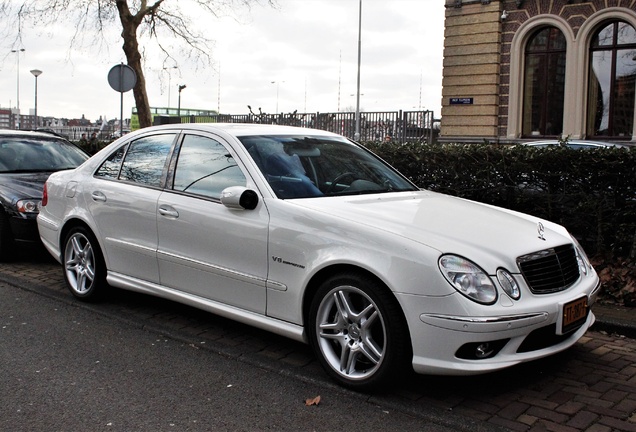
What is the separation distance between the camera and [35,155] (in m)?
9.27

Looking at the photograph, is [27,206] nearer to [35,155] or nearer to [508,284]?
[35,155]

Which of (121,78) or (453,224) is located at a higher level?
(121,78)

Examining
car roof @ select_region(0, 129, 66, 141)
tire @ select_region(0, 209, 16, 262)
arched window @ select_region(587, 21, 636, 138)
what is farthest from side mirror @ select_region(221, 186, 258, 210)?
arched window @ select_region(587, 21, 636, 138)

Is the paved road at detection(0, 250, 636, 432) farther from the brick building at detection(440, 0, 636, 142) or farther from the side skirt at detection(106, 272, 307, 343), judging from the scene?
the brick building at detection(440, 0, 636, 142)

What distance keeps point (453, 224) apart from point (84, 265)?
355cm

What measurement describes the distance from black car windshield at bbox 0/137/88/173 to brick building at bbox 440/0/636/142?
1398 cm

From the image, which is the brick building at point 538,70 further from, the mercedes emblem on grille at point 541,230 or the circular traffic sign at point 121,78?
the mercedes emblem on grille at point 541,230

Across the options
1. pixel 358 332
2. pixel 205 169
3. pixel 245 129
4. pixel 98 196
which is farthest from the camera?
pixel 98 196

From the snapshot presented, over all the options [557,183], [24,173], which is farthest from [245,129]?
[24,173]

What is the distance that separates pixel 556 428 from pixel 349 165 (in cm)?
249

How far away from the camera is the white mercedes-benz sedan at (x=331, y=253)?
386 centimetres

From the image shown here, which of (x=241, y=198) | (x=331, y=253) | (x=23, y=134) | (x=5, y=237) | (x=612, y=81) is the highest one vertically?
(x=612, y=81)

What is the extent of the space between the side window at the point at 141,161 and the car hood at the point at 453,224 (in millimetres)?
1576

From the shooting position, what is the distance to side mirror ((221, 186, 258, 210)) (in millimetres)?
4680
